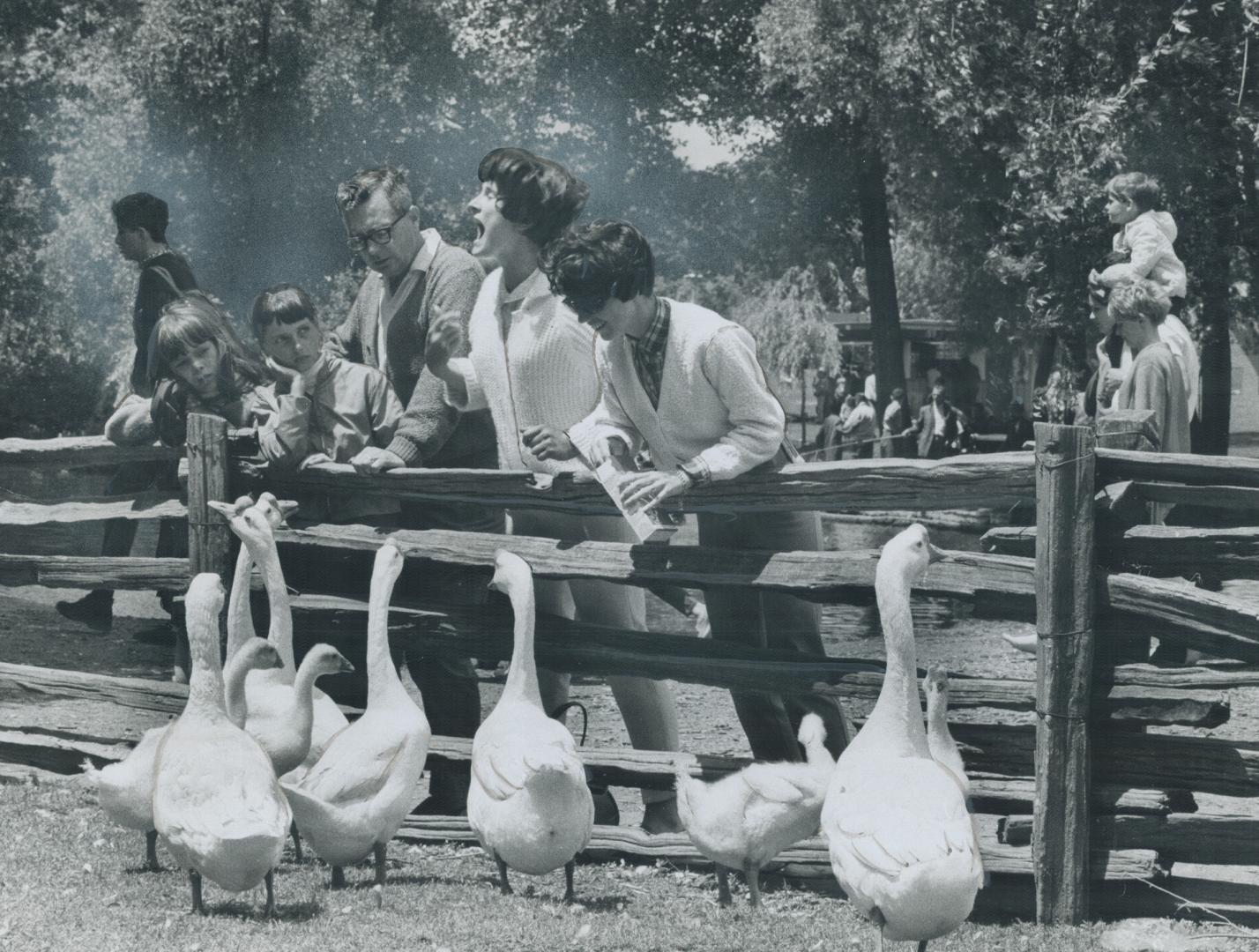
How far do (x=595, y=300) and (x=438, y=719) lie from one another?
2.24m

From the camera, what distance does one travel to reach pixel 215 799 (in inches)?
194

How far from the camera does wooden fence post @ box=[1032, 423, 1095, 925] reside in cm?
516

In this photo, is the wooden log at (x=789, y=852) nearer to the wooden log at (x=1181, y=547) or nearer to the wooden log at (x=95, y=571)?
the wooden log at (x=1181, y=547)

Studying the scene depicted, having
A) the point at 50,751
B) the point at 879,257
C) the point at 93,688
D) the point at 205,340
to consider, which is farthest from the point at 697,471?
the point at 879,257

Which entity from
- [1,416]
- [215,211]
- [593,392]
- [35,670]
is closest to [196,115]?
[215,211]

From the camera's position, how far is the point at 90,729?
722cm

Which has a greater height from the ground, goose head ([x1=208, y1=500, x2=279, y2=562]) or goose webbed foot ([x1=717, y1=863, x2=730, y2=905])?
goose head ([x1=208, y1=500, x2=279, y2=562])

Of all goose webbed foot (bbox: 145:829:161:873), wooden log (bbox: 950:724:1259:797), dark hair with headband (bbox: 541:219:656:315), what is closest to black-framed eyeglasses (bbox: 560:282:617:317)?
dark hair with headband (bbox: 541:219:656:315)

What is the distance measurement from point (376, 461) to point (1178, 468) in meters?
2.94

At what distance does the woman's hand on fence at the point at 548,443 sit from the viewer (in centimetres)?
564

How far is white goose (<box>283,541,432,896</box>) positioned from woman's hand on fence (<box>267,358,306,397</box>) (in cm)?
161

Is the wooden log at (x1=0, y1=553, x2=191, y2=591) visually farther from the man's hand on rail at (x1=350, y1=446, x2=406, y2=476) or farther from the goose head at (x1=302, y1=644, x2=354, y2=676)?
the goose head at (x1=302, y1=644, x2=354, y2=676)

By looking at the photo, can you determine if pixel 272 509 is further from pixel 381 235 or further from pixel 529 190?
pixel 529 190

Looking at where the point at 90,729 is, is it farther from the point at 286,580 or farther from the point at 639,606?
the point at 639,606
